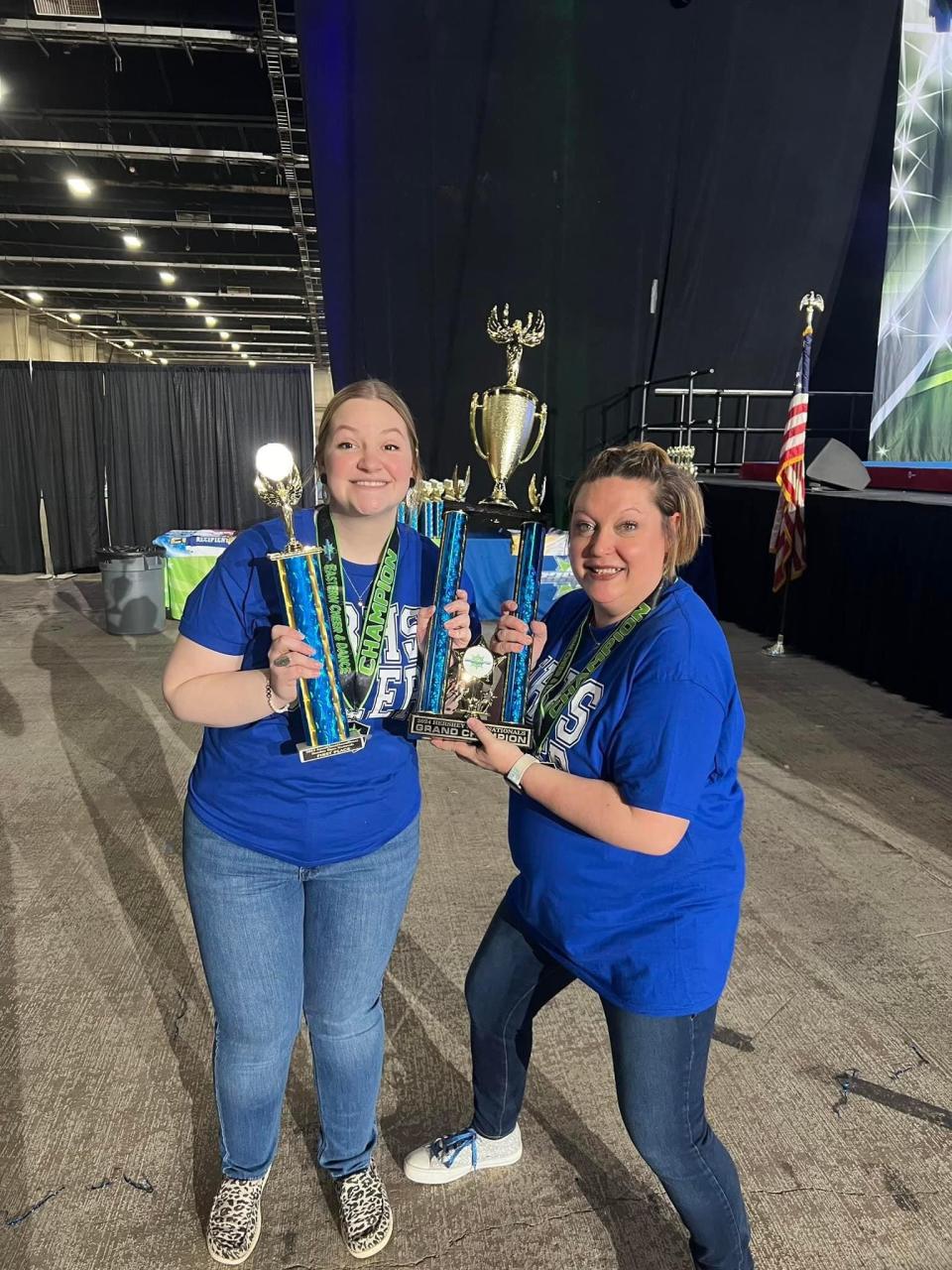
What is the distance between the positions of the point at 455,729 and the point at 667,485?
1.67 feet

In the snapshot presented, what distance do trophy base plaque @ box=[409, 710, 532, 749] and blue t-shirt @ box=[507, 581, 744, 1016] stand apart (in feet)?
0.20

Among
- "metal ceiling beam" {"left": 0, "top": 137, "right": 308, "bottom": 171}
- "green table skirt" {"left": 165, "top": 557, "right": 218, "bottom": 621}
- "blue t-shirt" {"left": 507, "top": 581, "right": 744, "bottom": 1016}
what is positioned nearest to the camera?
"blue t-shirt" {"left": 507, "top": 581, "right": 744, "bottom": 1016}

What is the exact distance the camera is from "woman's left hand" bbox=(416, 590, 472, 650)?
1340 mm

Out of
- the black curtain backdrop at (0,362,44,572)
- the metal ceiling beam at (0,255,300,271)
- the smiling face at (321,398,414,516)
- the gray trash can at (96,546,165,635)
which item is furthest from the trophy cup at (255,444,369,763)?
the metal ceiling beam at (0,255,300,271)

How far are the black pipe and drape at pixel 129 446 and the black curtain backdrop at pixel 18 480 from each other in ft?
0.05

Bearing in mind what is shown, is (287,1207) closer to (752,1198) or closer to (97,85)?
(752,1198)

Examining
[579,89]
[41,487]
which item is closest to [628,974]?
[579,89]

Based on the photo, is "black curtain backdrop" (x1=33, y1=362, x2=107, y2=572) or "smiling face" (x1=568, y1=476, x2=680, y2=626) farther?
"black curtain backdrop" (x1=33, y1=362, x2=107, y2=572)

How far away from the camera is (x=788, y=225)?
1062 centimetres

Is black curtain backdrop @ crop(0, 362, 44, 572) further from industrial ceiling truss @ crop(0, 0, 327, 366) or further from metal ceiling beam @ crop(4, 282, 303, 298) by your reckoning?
metal ceiling beam @ crop(4, 282, 303, 298)

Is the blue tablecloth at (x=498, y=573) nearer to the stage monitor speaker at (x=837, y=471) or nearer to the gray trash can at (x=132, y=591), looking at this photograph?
the stage monitor speaker at (x=837, y=471)

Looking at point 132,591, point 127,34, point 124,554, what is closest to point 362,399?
point 132,591

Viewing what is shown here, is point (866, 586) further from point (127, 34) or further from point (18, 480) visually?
point (18, 480)

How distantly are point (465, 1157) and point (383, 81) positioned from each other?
1012cm
